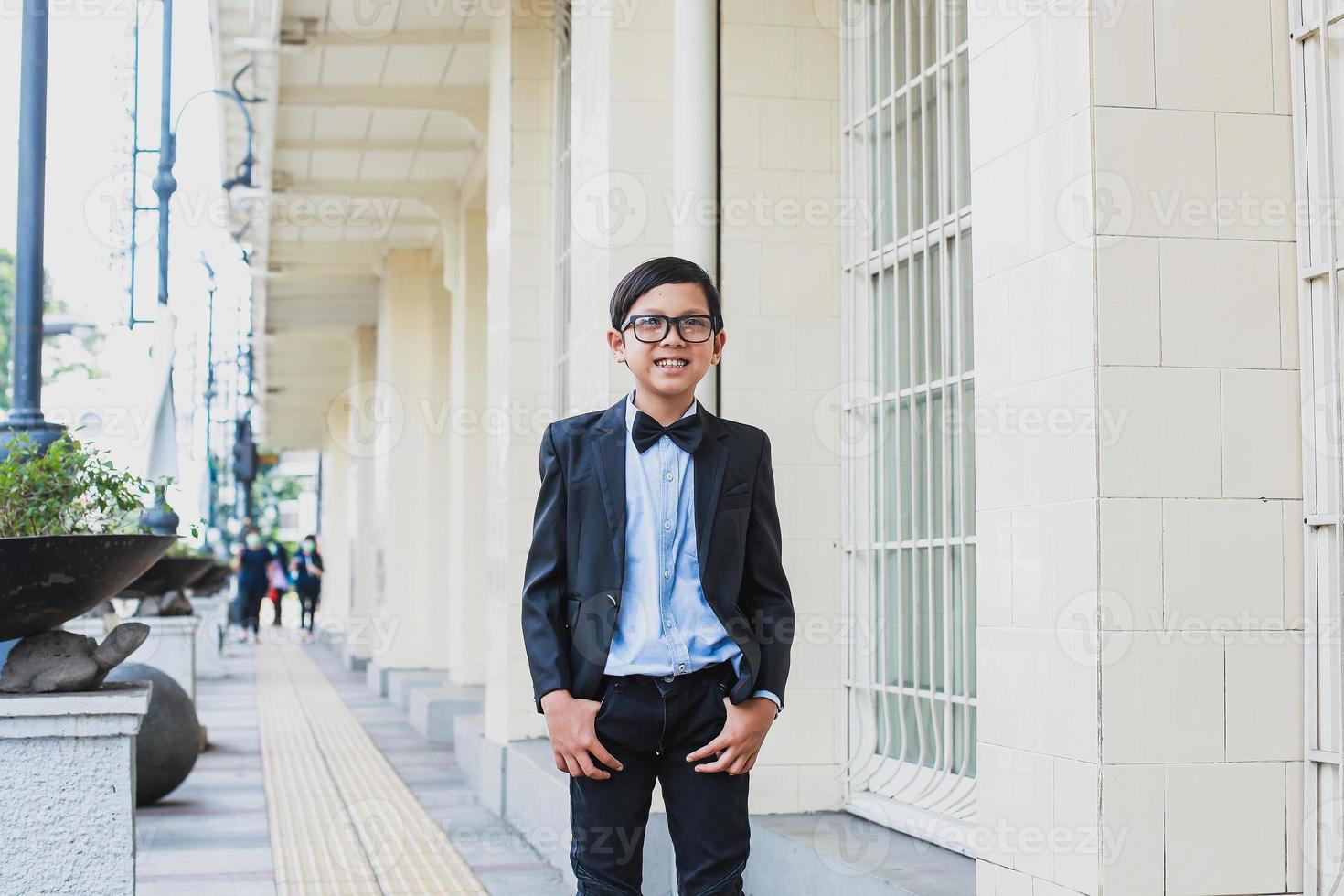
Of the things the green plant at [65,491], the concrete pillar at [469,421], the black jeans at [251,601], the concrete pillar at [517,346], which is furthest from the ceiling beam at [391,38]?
the black jeans at [251,601]

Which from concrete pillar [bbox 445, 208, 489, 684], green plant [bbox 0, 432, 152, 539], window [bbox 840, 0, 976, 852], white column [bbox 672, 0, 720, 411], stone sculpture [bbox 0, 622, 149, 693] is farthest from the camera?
concrete pillar [bbox 445, 208, 489, 684]

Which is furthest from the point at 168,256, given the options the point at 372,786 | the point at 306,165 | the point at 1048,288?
the point at 1048,288

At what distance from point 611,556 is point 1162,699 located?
1.12 metres

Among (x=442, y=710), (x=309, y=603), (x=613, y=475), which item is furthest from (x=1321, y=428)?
(x=309, y=603)

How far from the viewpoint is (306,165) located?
1403 centimetres

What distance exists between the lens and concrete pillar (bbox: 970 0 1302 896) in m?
2.96

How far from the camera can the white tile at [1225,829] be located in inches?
116

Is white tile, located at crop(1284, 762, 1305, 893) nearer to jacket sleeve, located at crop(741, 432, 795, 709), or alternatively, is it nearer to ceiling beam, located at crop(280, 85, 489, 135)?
jacket sleeve, located at crop(741, 432, 795, 709)

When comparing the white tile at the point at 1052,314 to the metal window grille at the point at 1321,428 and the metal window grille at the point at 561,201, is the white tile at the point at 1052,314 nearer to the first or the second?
the metal window grille at the point at 1321,428

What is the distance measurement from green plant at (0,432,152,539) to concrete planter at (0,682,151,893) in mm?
527

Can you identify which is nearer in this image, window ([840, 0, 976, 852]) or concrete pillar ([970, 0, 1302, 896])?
concrete pillar ([970, 0, 1302, 896])

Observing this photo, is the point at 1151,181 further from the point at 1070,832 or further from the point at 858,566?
the point at 858,566

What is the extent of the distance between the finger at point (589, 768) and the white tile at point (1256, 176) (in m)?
1.65

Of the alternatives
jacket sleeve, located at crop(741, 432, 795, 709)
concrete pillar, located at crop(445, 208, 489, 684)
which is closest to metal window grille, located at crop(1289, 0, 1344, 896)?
jacket sleeve, located at crop(741, 432, 795, 709)
